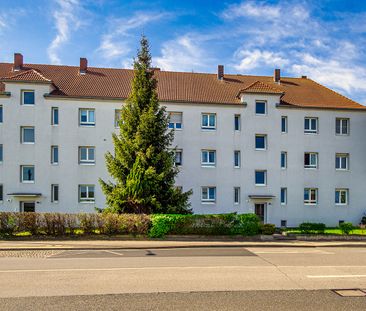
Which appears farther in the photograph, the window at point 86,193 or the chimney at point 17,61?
the chimney at point 17,61

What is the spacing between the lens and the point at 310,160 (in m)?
30.4

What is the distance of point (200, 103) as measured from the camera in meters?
29.3

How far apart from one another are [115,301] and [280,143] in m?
25.1

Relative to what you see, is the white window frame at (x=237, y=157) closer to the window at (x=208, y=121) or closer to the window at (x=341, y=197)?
the window at (x=208, y=121)

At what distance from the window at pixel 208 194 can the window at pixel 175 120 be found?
5686 millimetres

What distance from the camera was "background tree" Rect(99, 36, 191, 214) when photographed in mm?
20531

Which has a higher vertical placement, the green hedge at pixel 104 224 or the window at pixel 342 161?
the window at pixel 342 161

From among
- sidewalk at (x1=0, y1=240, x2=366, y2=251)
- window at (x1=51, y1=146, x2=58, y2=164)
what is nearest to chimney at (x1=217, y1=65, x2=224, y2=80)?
window at (x1=51, y1=146, x2=58, y2=164)

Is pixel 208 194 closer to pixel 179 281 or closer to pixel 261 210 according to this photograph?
pixel 261 210

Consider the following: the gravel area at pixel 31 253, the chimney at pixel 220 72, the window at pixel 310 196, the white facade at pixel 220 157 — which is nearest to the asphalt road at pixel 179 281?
the gravel area at pixel 31 253

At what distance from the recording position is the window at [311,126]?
30.5 metres

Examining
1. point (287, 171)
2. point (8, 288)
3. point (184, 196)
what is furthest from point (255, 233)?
point (8, 288)

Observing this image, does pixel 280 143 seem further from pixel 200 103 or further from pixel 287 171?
pixel 200 103

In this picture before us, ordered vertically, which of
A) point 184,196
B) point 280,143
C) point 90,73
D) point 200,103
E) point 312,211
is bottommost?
point 312,211
